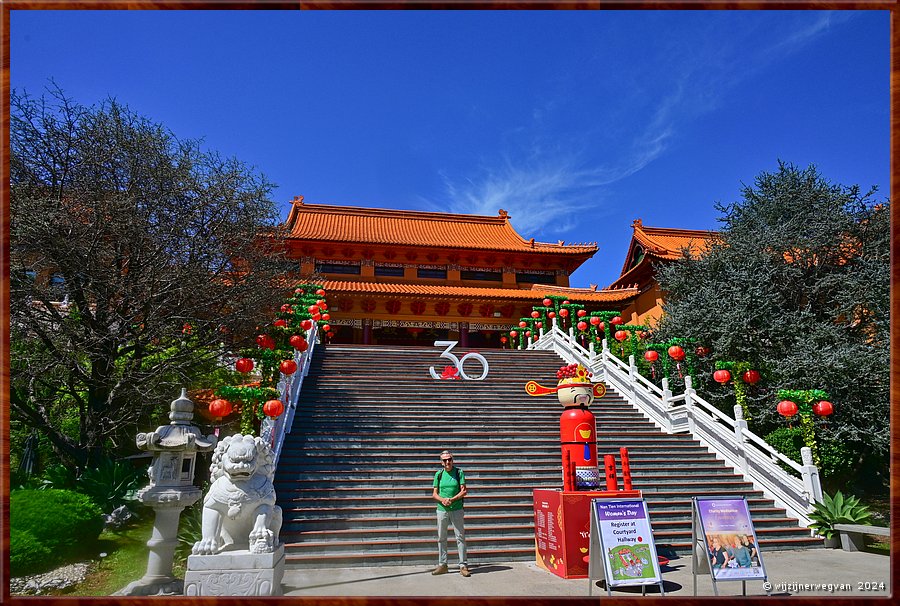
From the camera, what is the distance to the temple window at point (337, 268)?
78.9ft

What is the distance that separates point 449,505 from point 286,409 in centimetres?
516

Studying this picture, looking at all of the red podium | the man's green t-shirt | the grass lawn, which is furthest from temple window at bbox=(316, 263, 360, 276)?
the red podium

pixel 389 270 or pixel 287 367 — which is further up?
pixel 389 270

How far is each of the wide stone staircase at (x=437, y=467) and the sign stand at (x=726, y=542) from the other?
2456 millimetres

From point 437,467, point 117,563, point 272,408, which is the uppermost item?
point 272,408

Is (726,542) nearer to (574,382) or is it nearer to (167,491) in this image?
(574,382)

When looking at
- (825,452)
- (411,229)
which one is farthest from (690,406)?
(411,229)

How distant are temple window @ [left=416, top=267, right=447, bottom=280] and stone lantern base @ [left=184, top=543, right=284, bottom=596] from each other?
67.5 feet

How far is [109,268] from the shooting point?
8750 millimetres

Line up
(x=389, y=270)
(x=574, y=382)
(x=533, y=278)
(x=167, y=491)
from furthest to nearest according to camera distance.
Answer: (x=533, y=278), (x=389, y=270), (x=574, y=382), (x=167, y=491)

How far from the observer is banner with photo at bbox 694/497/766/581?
Answer: 15.2 feet

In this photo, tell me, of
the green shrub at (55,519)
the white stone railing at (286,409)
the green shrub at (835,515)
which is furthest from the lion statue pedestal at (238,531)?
the green shrub at (835,515)

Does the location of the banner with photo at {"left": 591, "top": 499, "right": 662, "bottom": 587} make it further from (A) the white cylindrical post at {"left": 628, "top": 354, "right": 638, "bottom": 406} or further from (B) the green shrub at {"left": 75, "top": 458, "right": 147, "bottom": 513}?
(A) the white cylindrical post at {"left": 628, "top": 354, "right": 638, "bottom": 406}

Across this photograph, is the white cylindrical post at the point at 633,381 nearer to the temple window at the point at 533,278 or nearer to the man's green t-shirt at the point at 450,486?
the man's green t-shirt at the point at 450,486
